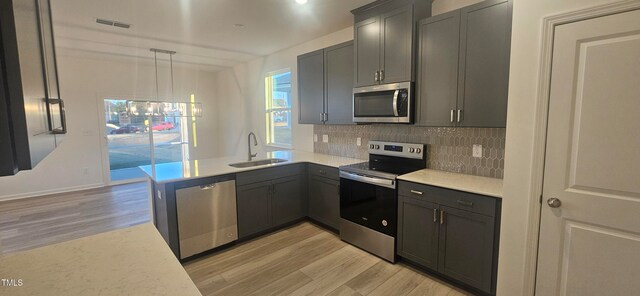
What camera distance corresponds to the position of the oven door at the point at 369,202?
268cm

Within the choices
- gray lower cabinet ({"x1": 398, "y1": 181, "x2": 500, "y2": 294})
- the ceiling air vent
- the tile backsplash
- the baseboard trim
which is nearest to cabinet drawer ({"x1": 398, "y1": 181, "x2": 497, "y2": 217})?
gray lower cabinet ({"x1": 398, "y1": 181, "x2": 500, "y2": 294})

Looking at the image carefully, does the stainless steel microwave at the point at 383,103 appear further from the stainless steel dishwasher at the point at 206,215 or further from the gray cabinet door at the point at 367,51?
the stainless steel dishwasher at the point at 206,215

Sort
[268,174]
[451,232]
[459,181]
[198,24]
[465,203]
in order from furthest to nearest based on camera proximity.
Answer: [198,24], [268,174], [459,181], [451,232], [465,203]

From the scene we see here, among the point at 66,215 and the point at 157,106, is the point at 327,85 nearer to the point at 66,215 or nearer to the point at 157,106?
the point at 157,106

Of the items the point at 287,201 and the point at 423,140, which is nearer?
the point at 423,140

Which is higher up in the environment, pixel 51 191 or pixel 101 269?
pixel 101 269

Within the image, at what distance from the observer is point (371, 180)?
2811 mm

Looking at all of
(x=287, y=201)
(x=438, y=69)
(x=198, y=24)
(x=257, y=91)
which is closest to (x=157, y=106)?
(x=257, y=91)

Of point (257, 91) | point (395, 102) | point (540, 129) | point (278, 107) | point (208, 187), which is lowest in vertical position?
point (208, 187)

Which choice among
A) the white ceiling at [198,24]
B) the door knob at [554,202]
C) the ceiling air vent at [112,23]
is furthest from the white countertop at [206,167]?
the door knob at [554,202]

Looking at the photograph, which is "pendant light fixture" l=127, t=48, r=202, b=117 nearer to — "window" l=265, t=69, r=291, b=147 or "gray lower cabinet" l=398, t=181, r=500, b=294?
"window" l=265, t=69, r=291, b=147

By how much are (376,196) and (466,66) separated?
1.43 metres

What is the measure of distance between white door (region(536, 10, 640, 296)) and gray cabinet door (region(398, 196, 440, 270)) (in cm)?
81

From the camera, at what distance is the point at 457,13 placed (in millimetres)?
2342
